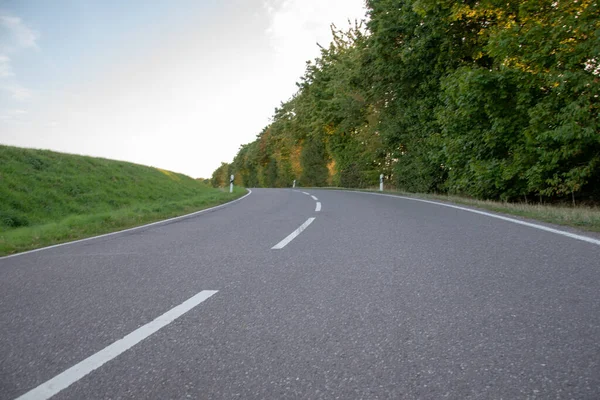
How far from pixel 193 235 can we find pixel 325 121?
101ft

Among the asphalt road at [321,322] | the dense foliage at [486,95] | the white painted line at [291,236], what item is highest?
the dense foliage at [486,95]

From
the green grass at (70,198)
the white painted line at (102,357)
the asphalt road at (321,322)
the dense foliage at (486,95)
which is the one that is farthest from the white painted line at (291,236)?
the dense foliage at (486,95)

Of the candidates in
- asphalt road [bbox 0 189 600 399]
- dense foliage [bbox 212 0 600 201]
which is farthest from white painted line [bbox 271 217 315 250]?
dense foliage [bbox 212 0 600 201]

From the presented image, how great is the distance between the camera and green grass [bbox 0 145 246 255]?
942 centimetres

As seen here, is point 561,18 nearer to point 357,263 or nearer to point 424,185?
point 357,263

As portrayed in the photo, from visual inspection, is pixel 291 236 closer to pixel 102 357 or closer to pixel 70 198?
pixel 102 357

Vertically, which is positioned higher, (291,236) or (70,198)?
(70,198)

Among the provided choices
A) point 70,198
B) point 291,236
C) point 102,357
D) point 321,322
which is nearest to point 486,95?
point 291,236

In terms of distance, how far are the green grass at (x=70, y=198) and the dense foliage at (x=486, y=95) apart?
931cm

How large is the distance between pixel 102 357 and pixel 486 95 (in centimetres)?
1137

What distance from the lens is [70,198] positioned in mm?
16016

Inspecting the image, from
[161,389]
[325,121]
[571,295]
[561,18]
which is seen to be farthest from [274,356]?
[325,121]

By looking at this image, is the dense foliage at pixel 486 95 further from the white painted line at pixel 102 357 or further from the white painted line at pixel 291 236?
the white painted line at pixel 102 357

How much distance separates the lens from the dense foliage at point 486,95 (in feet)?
28.9
